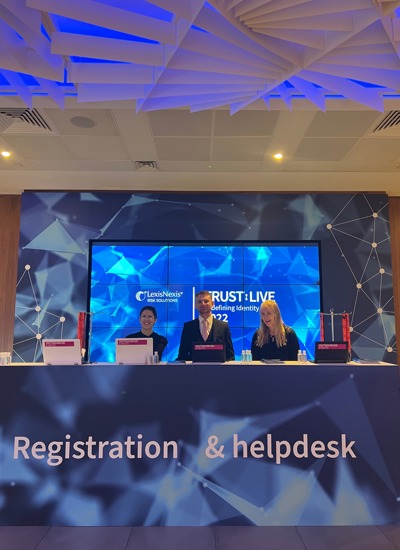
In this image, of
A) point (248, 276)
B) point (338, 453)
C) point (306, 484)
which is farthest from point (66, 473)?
point (248, 276)

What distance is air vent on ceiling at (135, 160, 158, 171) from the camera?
5.23m

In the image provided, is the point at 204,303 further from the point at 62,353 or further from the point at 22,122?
the point at 22,122

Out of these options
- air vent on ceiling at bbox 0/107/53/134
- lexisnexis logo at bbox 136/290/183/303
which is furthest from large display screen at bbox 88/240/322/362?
air vent on ceiling at bbox 0/107/53/134

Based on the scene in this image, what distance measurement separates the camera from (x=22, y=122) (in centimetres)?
430

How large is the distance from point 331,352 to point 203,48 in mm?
2285

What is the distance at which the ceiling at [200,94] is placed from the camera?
98.0 inches

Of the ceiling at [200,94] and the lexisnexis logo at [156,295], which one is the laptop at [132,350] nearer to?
the ceiling at [200,94]

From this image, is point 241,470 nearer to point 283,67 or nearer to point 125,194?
point 283,67

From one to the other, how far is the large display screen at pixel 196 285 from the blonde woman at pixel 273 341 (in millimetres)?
2235

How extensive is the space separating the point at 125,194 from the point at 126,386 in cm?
390

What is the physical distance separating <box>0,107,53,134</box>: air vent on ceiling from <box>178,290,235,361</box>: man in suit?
7.73 feet

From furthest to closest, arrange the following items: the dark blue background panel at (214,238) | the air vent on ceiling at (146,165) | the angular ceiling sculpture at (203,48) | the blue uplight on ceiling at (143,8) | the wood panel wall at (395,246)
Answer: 1. the wood panel wall at (395,246)
2. the dark blue background panel at (214,238)
3. the air vent on ceiling at (146,165)
4. the blue uplight on ceiling at (143,8)
5. the angular ceiling sculpture at (203,48)

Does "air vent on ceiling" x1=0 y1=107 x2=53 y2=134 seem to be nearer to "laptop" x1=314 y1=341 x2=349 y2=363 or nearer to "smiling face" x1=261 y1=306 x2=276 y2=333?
"smiling face" x1=261 y1=306 x2=276 y2=333

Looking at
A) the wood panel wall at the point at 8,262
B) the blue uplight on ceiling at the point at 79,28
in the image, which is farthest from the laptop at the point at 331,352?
the wood panel wall at the point at 8,262
